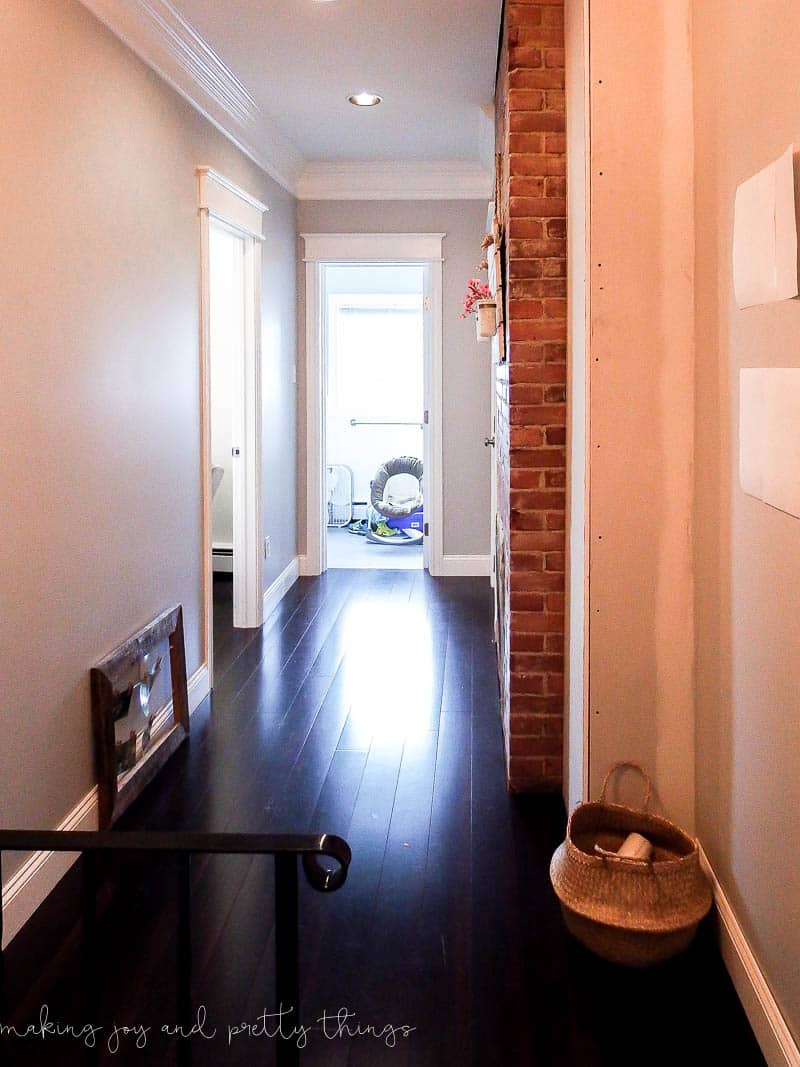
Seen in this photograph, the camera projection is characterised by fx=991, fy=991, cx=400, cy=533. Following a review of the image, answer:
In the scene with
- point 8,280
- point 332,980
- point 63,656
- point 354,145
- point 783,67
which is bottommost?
point 332,980

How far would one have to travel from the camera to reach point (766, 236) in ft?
5.47

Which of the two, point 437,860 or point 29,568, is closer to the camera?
point 29,568

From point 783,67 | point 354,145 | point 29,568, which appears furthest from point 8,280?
point 354,145

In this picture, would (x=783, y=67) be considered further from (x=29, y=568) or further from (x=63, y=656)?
(x=63, y=656)

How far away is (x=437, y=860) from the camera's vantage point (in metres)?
2.67

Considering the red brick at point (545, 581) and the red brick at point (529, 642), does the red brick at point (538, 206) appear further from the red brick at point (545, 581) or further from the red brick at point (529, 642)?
the red brick at point (529, 642)

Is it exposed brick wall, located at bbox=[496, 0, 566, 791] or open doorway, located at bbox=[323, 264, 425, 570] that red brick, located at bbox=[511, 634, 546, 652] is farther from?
open doorway, located at bbox=[323, 264, 425, 570]

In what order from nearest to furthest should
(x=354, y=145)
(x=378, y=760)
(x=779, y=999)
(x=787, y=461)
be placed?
(x=787, y=461), (x=779, y=999), (x=378, y=760), (x=354, y=145)

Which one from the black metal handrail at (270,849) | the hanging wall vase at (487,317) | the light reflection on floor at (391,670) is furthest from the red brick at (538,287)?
the black metal handrail at (270,849)

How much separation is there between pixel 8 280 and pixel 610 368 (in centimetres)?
141

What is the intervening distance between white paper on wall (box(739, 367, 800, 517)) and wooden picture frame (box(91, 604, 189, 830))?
1875 millimetres

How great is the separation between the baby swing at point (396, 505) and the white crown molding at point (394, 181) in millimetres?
2775

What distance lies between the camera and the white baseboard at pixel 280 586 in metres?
5.47

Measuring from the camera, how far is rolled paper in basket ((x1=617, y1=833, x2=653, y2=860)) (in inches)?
86.1
